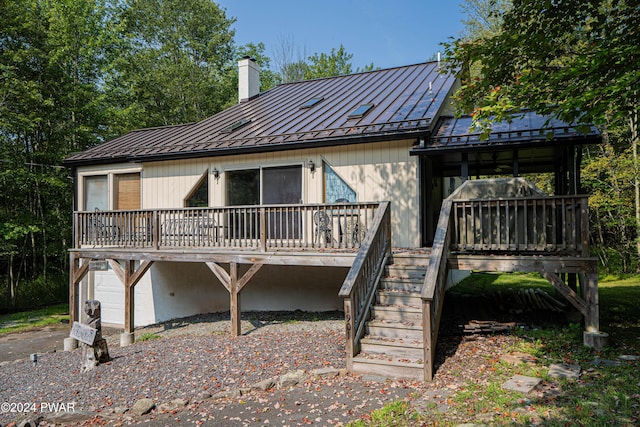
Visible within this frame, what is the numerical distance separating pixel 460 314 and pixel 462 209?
2.20 metres

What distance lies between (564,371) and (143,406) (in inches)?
210

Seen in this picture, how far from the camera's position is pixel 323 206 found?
812 cm

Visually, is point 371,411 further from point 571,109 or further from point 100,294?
point 100,294

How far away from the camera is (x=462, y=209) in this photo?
7.17m

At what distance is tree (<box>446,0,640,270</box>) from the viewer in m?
5.53

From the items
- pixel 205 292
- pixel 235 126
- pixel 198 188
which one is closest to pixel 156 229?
pixel 198 188

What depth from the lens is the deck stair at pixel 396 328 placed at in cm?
554

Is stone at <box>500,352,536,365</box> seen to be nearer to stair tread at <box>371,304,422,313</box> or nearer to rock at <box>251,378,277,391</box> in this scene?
stair tread at <box>371,304,422,313</box>

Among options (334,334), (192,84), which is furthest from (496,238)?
(192,84)

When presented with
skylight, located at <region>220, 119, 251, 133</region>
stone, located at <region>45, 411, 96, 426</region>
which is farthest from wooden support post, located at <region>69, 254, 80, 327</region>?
stone, located at <region>45, 411, 96, 426</region>

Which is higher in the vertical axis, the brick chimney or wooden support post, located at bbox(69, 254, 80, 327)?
the brick chimney

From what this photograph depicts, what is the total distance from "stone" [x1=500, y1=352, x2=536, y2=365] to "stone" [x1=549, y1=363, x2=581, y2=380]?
315mm

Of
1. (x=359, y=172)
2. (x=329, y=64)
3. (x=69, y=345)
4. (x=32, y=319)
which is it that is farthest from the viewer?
(x=329, y=64)

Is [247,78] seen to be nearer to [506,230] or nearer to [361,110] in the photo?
[361,110]
